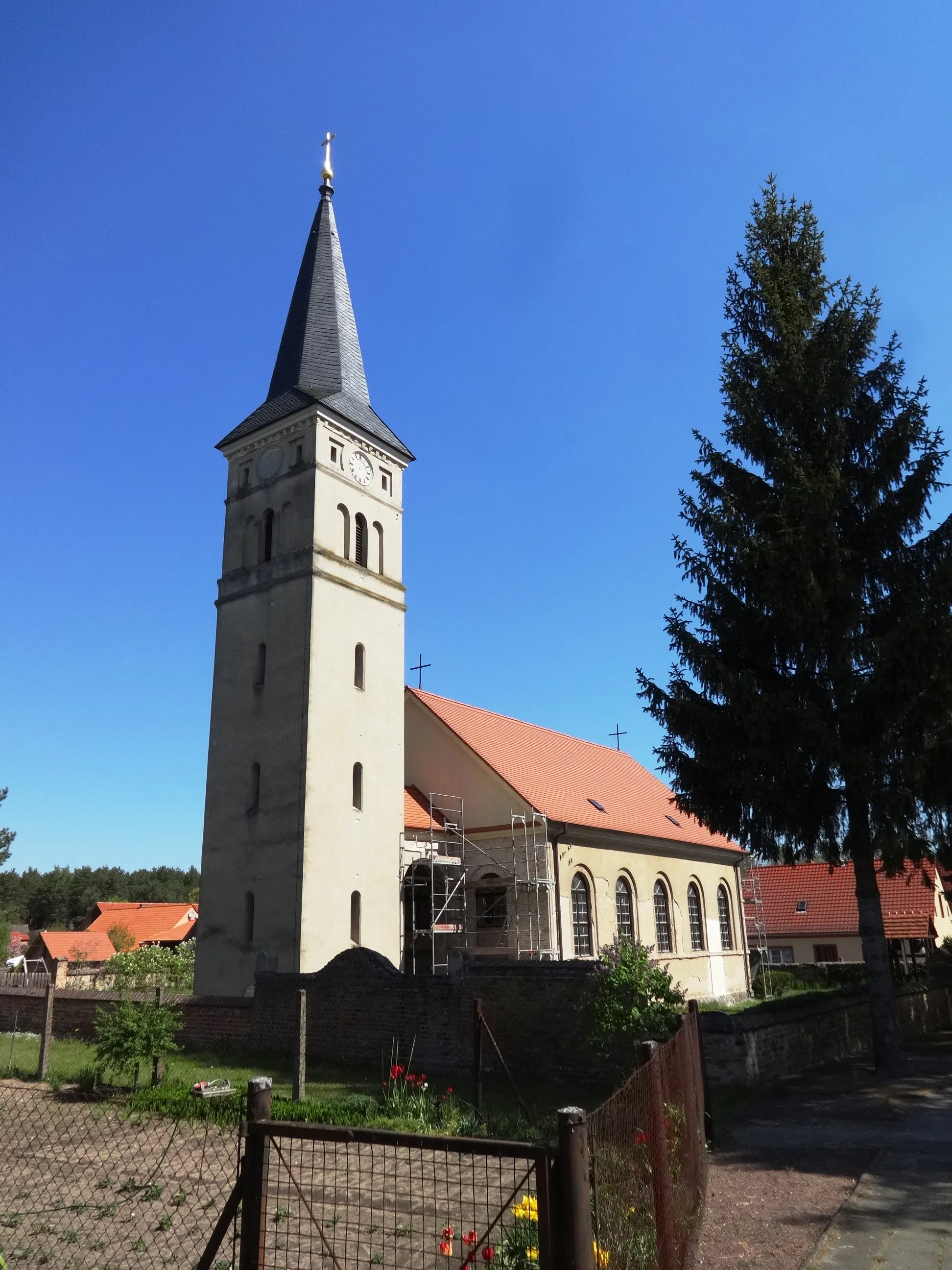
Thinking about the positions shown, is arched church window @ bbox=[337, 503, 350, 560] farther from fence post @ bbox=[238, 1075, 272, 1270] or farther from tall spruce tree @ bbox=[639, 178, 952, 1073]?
fence post @ bbox=[238, 1075, 272, 1270]

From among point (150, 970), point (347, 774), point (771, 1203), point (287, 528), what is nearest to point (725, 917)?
point (347, 774)

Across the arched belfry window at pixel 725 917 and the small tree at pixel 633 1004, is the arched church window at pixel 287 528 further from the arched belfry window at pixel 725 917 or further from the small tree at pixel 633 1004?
the arched belfry window at pixel 725 917

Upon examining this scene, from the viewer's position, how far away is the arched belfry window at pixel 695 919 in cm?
3241

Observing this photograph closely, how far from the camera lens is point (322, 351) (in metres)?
28.8

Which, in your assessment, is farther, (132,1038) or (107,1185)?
(132,1038)

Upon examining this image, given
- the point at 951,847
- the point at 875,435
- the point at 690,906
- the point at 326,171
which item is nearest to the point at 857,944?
the point at 690,906

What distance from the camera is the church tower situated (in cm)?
2259

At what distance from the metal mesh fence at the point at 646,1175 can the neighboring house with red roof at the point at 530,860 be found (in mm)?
16342

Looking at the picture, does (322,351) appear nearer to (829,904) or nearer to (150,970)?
(150,970)

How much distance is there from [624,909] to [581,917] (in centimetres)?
266

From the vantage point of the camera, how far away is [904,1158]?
886cm

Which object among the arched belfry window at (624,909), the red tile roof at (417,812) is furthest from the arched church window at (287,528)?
the arched belfry window at (624,909)

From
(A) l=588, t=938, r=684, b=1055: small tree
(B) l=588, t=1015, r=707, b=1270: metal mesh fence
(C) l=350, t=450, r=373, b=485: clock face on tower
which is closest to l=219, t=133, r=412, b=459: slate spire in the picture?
(C) l=350, t=450, r=373, b=485: clock face on tower

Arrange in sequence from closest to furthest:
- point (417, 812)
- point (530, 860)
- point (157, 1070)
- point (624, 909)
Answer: point (157, 1070)
point (530, 860)
point (417, 812)
point (624, 909)
